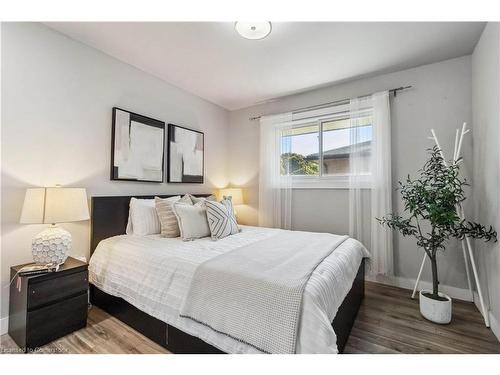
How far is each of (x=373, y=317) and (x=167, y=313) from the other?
5.76ft

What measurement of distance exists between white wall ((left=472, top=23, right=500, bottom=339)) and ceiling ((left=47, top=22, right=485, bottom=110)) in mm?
270

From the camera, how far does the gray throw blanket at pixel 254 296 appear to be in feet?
3.85

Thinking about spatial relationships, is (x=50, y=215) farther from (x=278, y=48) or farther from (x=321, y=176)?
(x=321, y=176)

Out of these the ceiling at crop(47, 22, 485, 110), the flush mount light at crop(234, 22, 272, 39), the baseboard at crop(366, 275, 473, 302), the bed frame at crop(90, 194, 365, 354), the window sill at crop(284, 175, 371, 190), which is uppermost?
the ceiling at crop(47, 22, 485, 110)

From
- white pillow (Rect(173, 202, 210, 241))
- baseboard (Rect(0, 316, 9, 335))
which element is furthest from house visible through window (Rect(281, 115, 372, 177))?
baseboard (Rect(0, 316, 9, 335))

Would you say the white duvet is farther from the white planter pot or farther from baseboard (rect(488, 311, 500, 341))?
A: baseboard (rect(488, 311, 500, 341))

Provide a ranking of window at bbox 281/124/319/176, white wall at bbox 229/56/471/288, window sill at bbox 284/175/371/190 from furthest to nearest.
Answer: window at bbox 281/124/319/176 < window sill at bbox 284/175/371/190 < white wall at bbox 229/56/471/288

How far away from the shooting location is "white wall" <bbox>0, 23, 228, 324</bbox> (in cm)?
186

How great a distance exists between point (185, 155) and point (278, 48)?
184 centimetres

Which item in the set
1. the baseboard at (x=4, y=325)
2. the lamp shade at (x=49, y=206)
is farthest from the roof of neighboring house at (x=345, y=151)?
the baseboard at (x=4, y=325)

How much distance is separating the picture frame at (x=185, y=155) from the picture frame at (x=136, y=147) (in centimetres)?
13
